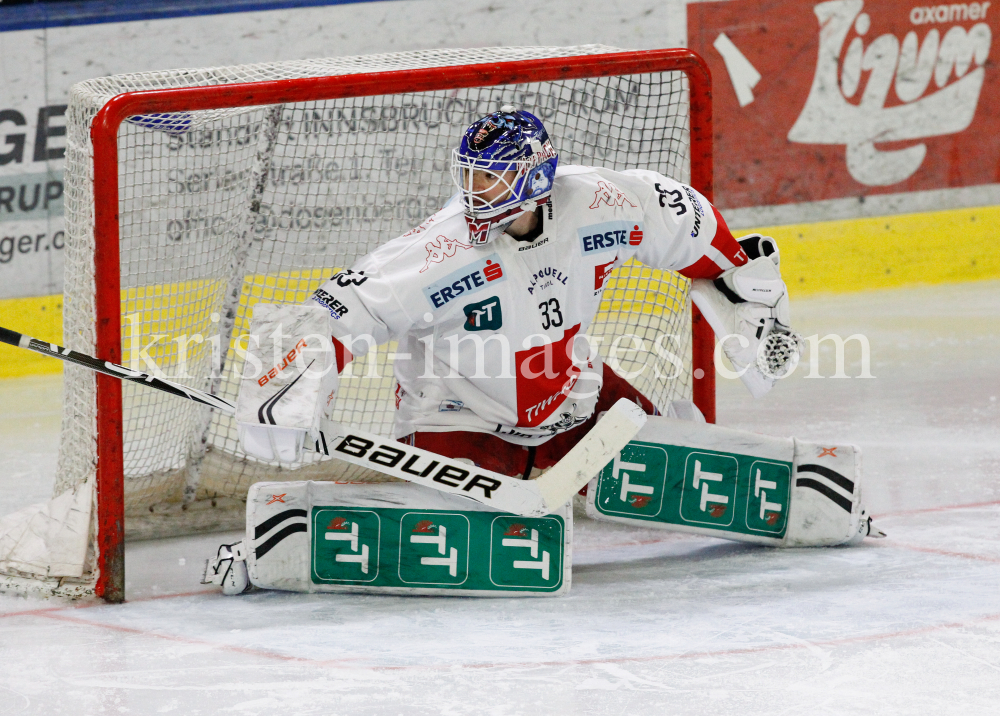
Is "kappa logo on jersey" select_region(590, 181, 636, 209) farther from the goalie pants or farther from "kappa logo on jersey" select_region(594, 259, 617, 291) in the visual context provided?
the goalie pants

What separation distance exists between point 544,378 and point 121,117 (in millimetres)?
1066

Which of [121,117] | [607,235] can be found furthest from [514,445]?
[121,117]

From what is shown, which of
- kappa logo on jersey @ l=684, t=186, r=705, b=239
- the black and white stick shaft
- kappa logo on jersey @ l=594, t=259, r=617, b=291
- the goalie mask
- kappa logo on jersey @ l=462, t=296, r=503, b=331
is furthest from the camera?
kappa logo on jersey @ l=684, t=186, r=705, b=239

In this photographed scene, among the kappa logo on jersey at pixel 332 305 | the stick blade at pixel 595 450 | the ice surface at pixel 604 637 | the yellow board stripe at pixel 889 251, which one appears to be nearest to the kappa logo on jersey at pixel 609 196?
the stick blade at pixel 595 450

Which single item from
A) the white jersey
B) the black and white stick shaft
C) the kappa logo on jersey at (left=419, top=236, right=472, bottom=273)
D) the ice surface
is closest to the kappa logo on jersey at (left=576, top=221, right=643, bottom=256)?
the white jersey

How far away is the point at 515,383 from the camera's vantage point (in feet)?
10.7

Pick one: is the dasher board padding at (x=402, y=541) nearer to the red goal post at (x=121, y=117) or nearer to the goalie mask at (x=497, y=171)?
the red goal post at (x=121, y=117)

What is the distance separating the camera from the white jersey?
10.1ft

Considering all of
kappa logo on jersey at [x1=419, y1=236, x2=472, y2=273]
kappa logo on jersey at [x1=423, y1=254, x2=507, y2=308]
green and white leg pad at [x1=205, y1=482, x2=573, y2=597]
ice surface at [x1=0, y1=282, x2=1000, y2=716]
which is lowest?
ice surface at [x1=0, y1=282, x2=1000, y2=716]

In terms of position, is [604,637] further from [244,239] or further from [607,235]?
[244,239]

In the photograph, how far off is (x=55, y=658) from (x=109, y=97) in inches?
45.4

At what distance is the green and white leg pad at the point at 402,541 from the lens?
312cm

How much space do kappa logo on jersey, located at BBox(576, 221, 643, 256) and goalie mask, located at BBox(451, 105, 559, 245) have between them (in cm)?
17

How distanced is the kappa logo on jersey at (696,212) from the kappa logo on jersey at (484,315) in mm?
530
